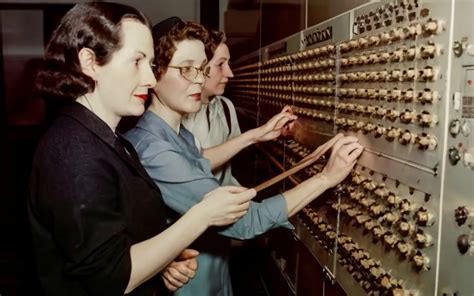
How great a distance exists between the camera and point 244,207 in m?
1.71

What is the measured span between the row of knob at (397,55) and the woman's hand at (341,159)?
28cm

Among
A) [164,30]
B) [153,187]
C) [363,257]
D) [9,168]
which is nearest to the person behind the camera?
[153,187]

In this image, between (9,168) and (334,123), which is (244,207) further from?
(9,168)

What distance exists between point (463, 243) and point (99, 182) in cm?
91

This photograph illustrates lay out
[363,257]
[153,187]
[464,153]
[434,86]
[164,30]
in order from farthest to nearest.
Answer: [164,30] → [363,257] → [153,187] → [434,86] → [464,153]

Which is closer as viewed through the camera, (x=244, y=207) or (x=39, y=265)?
(x=39, y=265)

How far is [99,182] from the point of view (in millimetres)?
1396

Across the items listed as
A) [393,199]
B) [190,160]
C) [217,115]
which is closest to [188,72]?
[190,160]

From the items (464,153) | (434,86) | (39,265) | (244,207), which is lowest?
(39,265)

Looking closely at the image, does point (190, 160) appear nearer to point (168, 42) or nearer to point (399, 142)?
point (168, 42)

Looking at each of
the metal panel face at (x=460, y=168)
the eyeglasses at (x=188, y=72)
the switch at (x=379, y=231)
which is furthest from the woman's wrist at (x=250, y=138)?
the metal panel face at (x=460, y=168)

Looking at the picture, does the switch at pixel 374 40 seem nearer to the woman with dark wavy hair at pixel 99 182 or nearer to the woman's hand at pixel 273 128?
the woman with dark wavy hair at pixel 99 182

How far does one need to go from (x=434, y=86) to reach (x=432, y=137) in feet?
0.42

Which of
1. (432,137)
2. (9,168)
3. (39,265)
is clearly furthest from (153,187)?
(9,168)
